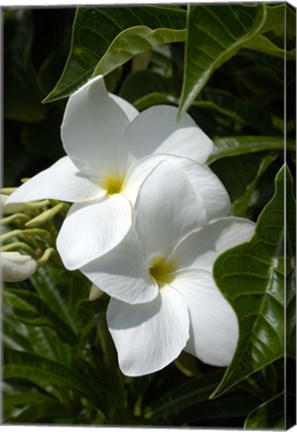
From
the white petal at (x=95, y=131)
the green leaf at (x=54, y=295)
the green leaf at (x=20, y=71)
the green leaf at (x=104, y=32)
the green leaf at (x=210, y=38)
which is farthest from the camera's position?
the green leaf at (x=20, y=71)

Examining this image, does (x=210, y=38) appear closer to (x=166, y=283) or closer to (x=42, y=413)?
(x=166, y=283)


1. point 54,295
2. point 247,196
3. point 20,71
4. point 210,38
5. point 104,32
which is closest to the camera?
point 210,38

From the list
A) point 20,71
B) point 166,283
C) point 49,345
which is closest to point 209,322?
point 166,283

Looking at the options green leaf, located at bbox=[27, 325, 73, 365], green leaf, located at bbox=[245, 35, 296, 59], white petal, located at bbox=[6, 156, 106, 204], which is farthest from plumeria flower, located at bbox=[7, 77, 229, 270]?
green leaf, located at bbox=[27, 325, 73, 365]

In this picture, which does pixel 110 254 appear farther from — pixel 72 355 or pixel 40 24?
pixel 40 24

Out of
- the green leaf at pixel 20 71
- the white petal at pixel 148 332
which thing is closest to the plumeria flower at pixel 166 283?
the white petal at pixel 148 332

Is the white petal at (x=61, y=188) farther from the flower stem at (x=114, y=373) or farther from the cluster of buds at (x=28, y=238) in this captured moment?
the flower stem at (x=114, y=373)

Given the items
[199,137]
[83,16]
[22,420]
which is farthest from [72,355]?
[83,16]

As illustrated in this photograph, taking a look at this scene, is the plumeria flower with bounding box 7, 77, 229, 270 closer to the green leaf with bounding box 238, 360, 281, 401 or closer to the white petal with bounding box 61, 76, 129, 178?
the white petal with bounding box 61, 76, 129, 178
